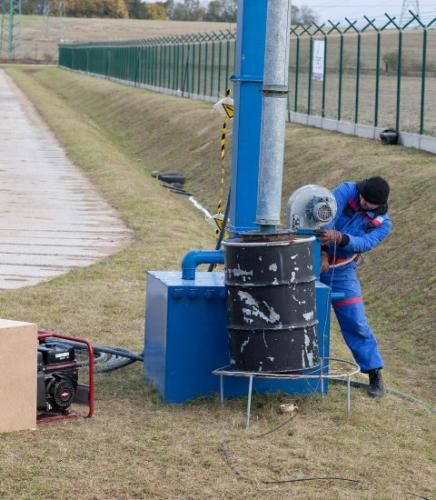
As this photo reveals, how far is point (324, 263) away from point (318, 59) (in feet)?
77.4

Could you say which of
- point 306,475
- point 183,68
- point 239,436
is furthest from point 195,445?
point 183,68

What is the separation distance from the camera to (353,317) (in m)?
8.73

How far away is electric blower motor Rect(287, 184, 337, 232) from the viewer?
8.27 meters

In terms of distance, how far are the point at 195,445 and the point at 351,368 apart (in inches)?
95.9

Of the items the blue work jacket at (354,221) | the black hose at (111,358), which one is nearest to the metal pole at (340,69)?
the black hose at (111,358)

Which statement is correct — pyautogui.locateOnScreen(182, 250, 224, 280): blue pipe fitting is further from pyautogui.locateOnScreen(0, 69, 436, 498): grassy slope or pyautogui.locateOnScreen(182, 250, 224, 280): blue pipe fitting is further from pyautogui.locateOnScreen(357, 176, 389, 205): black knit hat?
pyautogui.locateOnScreen(357, 176, 389, 205): black knit hat

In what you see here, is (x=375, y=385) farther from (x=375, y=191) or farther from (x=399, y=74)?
(x=399, y=74)

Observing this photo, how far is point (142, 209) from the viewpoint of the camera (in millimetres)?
19312

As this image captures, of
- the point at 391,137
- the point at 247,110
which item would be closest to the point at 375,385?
the point at 247,110

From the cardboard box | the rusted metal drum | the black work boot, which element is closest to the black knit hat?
the rusted metal drum

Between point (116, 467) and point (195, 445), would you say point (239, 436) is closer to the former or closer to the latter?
point (195, 445)

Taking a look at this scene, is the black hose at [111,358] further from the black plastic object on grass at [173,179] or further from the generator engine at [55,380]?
the black plastic object on grass at [173,179]

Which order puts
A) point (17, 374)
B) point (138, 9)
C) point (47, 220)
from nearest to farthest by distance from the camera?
point (17, 374) < point (47, 220) < point (138, 9)

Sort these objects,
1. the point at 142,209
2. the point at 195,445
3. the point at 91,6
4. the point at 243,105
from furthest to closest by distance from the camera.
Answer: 1. the point at 91,6
2. the point at 142,209
3. the point at 243,105
4. the point at 195,445
